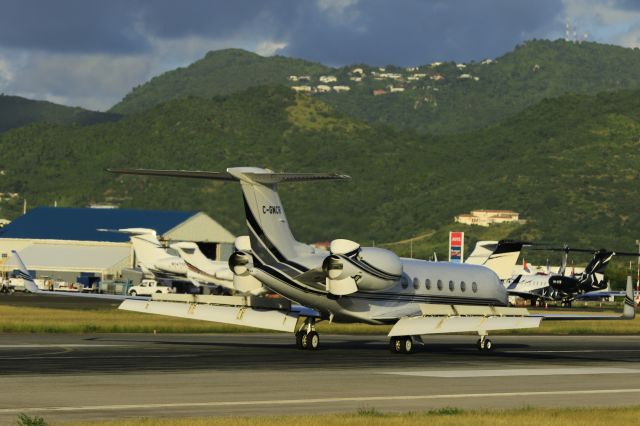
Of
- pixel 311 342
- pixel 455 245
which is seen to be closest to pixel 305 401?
pixel 311 342

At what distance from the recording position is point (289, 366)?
118 feet

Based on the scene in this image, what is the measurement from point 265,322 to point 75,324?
18.7 m

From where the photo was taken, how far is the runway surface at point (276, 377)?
25.9 metres

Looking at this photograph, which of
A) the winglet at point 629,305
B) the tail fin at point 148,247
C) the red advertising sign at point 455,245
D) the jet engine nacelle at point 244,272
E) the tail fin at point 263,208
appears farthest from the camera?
the tail fin at point 148,247

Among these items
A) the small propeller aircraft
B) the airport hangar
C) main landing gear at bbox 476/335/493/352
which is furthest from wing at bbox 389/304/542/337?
the airport hangar

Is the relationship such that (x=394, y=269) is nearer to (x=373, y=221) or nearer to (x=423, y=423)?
(x=423, y=423)

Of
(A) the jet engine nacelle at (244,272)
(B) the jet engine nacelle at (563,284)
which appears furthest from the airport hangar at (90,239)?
(A) the jet engine nacelle at (244,272)

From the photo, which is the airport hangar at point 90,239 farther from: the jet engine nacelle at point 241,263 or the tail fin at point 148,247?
the jet engine nacelle at point 241,263

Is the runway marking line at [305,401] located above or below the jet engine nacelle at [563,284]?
below

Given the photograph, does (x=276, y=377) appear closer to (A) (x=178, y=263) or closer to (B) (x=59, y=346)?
(B) (x=59, y=346)

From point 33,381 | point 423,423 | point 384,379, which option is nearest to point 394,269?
point 384,379

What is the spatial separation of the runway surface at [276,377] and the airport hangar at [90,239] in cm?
8666

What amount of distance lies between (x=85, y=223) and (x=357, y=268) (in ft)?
352

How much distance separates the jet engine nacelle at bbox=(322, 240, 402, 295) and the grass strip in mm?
14919
